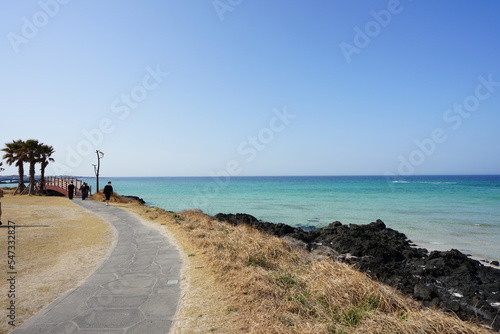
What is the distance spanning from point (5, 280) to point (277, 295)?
6.22 metres

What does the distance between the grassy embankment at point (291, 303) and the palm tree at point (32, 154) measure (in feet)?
119

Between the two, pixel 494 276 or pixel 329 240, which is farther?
pixel 329 240

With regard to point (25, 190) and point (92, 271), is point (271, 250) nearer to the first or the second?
point (92, 271)

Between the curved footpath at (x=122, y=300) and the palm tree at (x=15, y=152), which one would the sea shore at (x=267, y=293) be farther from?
the palm tree at (x=15, y=152)

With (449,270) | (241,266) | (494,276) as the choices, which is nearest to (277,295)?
(241,266)

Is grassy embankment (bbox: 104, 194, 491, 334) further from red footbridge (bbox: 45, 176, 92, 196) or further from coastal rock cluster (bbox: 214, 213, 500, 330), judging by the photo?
red footbridge (bbox: 45, 176, 92, 196)

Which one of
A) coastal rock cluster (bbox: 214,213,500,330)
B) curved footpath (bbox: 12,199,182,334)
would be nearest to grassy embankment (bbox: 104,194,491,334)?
curved footpath (bbox: 12,199,182,334)

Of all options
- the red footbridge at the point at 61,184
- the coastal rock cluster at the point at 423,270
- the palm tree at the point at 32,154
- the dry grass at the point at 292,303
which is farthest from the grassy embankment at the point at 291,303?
the palm tree at the point at 32,154

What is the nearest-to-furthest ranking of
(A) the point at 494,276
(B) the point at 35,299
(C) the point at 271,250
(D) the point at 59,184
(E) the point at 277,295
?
1. (E) the point at 277,295
2. (B) the point at 35,299
3. (C) the point at 271,250
4. (A) the point at 494,276
5. (D) the point at 59,184

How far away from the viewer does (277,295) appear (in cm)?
489

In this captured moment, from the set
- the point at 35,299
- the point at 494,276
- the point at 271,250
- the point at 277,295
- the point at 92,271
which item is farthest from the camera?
the point at 494,276

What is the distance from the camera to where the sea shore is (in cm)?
385

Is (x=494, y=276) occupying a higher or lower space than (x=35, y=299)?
lower

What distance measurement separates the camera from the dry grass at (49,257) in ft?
17.3
